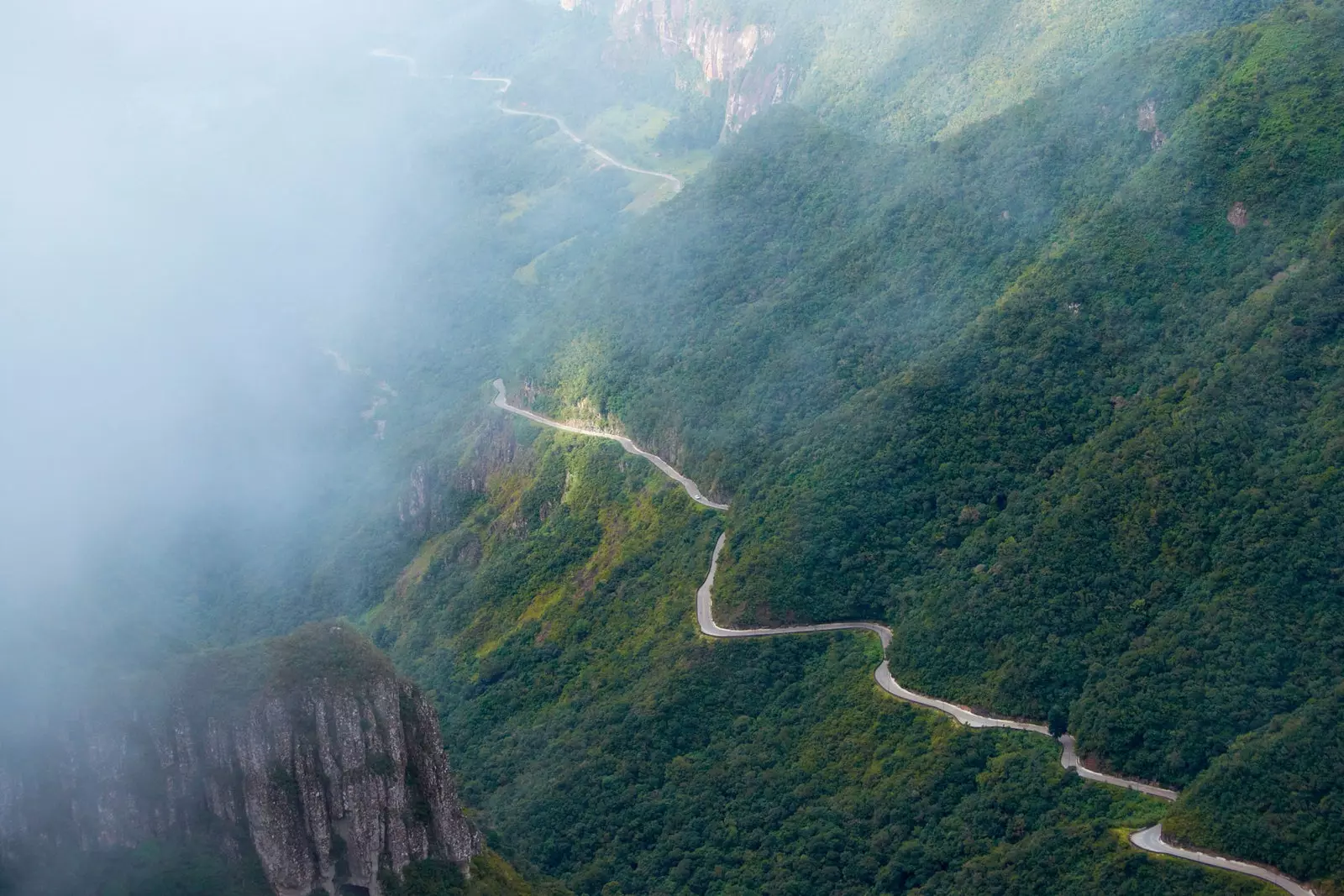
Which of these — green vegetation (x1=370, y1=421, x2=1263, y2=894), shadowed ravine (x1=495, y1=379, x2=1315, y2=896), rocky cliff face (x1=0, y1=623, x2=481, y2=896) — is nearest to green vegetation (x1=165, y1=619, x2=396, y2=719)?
rocky cliff face (x1=0, y1=623, x2=481, y2=896)

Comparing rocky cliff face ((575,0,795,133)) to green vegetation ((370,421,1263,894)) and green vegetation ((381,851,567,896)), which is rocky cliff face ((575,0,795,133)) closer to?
green vegetation ((370,421,1263,894))

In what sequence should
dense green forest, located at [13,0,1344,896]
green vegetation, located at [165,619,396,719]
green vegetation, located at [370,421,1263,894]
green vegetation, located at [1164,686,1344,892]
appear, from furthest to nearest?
1. green vegetation, located at [370,421,1263,894]
2. dense green forest, located at [13,0,1344,896]
3. green vegetation, located at [165,619,396,719]
4. green vegetation, located at [1164,686,1344,892]

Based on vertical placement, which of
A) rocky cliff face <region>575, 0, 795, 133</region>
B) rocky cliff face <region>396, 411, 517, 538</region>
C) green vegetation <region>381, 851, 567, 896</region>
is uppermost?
rocky cliff face <region>575, 0, 795, 133</region>

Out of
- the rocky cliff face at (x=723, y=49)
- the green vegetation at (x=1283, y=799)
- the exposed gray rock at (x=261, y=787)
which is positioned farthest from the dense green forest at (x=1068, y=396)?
the rocky cliff face at (x=723, y=49)

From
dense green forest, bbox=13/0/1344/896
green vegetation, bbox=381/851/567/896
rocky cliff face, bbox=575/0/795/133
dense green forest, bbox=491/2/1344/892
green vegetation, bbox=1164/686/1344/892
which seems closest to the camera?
green vegetation, bbox=1164/686/1344/892

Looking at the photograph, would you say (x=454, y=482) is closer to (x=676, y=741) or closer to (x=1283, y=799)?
(x=676, y=741)

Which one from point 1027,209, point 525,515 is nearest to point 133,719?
point 525,515
